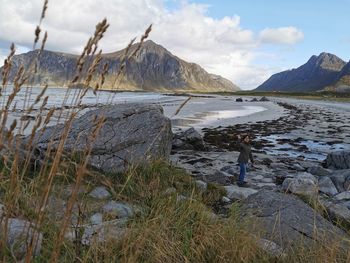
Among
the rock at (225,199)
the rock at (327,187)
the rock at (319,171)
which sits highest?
the rock at (225,199)

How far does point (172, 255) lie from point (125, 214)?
143cm

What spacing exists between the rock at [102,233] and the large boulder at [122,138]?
2786 mm

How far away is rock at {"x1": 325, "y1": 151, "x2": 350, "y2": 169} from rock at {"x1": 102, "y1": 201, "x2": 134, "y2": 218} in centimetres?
969

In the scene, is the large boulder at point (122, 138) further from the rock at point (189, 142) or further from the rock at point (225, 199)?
the rock at point (189, 142)

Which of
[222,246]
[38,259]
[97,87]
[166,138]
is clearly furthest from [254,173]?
[97,87]

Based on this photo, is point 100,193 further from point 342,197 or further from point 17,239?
point 342,197

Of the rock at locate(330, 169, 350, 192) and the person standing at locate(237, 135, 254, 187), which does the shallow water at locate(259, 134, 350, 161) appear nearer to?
the rock at locate(330, 169, 350, 192)

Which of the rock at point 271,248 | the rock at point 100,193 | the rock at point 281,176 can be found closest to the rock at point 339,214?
the rock at point 271,248

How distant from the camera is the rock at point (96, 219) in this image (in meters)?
4.01

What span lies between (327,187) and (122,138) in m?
5.24

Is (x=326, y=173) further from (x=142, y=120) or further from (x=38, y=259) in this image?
(x=38, y=259)

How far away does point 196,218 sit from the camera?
4.04m

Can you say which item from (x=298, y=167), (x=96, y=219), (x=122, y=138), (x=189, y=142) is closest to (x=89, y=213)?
(x=96, y=219)

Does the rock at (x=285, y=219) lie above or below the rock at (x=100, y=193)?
below
